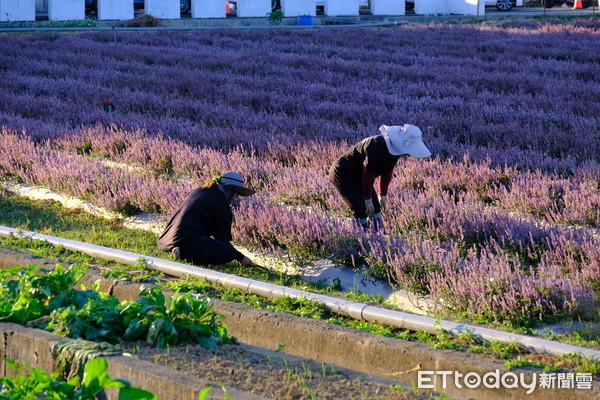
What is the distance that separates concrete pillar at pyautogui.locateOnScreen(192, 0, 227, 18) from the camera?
36844 millimetres

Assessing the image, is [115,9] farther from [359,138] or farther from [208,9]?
[359,138]

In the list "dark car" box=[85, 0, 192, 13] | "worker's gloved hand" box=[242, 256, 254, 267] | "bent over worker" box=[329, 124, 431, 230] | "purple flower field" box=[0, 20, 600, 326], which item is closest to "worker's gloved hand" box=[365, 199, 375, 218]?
"bent over worker" box=[329, 124, 431, 230]

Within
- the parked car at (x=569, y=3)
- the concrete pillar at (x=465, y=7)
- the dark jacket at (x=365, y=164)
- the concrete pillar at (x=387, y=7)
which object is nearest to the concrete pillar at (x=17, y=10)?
the concrete pillar at (x=387, y=7)

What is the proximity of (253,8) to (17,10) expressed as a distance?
1060 cm

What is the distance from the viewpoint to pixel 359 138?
12328 millimetres

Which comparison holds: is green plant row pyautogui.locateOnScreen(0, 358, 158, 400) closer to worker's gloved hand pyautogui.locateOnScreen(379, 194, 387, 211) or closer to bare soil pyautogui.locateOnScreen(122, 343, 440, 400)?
bare soil pyautogui.locateOnScreen(122, 343, 440, 400)

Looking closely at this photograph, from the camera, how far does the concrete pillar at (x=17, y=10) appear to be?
32.0 meters

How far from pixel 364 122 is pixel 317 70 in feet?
21.9

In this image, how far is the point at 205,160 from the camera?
35.8ft

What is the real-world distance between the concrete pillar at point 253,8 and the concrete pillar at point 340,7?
2966 millimetres


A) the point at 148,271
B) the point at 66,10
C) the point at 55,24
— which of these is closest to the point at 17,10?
the point at 66,10

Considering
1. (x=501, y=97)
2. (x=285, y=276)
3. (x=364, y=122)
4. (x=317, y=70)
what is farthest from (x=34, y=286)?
(x=317, y=70)

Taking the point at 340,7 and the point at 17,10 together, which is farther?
the point at 340,7

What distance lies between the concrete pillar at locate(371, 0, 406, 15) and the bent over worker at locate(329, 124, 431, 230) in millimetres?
33052
